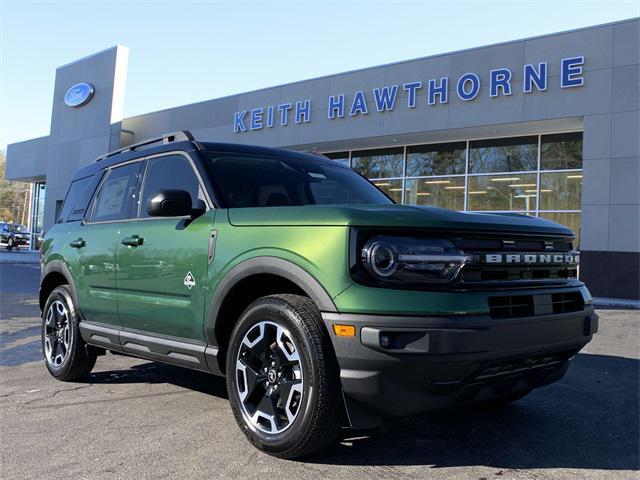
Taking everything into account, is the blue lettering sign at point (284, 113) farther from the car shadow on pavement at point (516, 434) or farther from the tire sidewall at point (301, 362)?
the tire sidewall at point (301, 362)

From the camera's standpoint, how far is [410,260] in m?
2.71

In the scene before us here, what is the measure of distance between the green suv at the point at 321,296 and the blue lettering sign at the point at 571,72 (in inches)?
514

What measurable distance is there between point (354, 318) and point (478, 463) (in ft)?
3.78

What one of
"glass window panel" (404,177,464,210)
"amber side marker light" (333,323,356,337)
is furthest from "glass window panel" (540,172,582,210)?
"amber side marker light" (333,323,356,337)

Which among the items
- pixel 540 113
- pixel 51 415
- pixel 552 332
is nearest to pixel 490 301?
pixel 552 332

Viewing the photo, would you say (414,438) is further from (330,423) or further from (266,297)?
(266,297)

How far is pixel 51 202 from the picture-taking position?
99.6 ft

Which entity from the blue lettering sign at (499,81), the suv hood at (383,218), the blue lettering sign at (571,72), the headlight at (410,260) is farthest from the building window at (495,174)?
the headlight at (410,260)

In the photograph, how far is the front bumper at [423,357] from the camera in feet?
8.50

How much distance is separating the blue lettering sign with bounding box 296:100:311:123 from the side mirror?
17.2 metres

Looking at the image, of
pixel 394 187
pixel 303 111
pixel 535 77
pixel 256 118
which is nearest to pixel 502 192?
pixel 535 77

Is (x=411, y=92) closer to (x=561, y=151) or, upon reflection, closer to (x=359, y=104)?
(x=359, y=104)

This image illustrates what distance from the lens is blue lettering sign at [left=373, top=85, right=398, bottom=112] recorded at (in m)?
18.1

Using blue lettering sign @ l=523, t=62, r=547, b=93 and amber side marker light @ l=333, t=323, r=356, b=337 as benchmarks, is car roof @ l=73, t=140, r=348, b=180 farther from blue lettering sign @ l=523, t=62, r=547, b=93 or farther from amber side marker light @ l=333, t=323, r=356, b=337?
Result: blue lettering sign @ l=523, t=62, r=547, b=93
